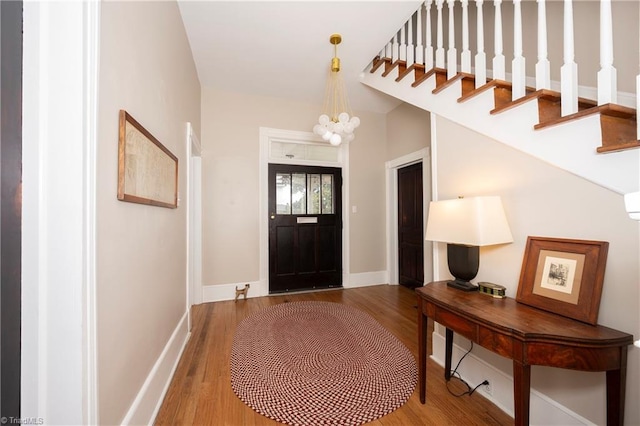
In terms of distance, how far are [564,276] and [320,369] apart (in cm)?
156

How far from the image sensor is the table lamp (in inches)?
53.4

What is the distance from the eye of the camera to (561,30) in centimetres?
195

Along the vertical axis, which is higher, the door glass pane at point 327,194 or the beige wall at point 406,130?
the beige wall at point 406,130

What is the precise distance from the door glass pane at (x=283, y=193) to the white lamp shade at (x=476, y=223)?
8.05 ft

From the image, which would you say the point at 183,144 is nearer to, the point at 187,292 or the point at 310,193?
the point at 187,292

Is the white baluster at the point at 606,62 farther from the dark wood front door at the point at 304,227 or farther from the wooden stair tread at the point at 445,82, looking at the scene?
the dark wood front door at the point at 304,227

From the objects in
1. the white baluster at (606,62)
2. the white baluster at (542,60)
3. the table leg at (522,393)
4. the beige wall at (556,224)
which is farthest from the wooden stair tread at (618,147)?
the table leg at (522,393)

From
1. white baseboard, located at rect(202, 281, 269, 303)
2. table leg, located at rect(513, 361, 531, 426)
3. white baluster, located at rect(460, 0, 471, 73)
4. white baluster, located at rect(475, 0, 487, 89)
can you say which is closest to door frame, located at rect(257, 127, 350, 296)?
white baseboard, located at rect(202, 281, 269, 303)

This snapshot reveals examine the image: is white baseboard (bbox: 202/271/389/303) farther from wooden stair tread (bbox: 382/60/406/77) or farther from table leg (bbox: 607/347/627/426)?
table leg (bbox: 607/347/627/426)

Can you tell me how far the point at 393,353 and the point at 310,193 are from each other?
2389 millimetres

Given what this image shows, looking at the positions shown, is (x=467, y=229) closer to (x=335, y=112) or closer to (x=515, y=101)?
(x=515, y=101)

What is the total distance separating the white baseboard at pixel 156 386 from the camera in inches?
46.5

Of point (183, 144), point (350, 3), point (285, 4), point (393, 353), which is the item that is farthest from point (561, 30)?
point (183, 144)

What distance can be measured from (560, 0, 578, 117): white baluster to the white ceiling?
1.30 meters
